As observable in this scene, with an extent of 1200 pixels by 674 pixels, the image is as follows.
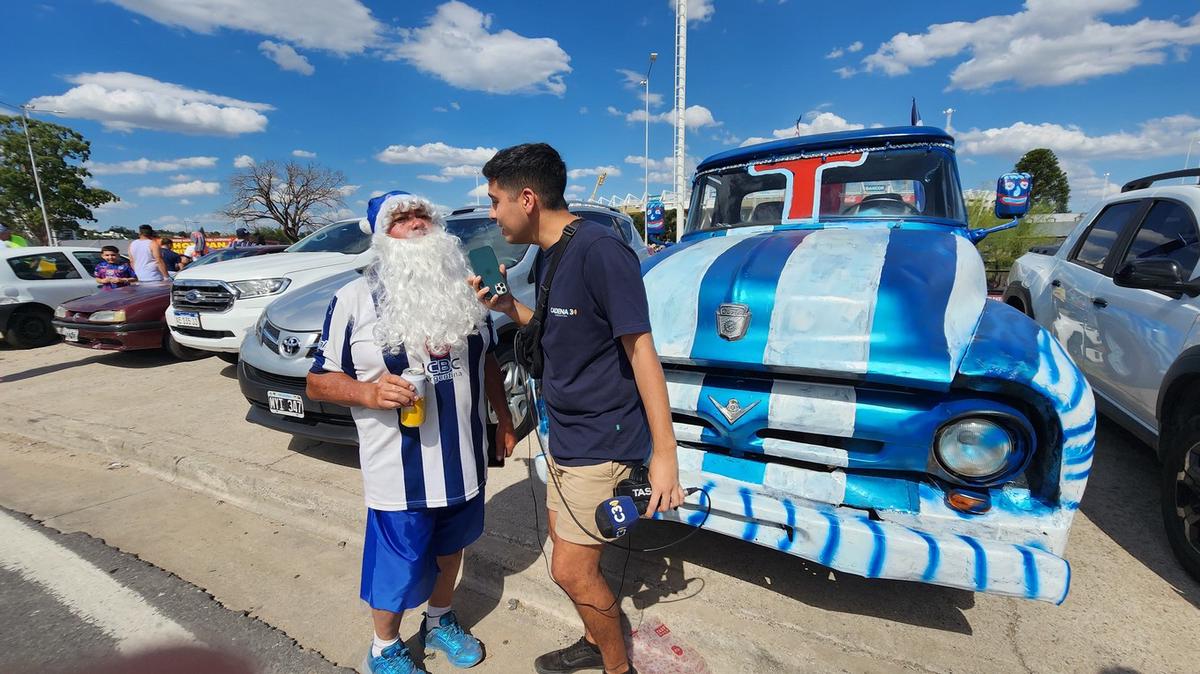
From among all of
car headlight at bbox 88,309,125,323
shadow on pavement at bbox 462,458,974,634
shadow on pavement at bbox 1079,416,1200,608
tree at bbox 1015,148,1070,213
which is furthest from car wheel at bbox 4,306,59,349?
tree at bbox 1015,148,1070,213

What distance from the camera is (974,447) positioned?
1.88 m

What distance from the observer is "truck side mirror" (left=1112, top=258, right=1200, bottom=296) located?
8.66ft

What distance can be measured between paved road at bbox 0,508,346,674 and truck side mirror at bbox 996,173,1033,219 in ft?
15.1

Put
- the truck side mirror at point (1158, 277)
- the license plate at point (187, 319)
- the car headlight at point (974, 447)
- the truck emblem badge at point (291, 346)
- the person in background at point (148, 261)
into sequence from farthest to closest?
the person in background at point (148, 261)
the license plate at point (187, 319)
the truck emblem badge at point (291, 346)
the truck side mirror at point (1158, 277)
the car headlight at point (974, 447)

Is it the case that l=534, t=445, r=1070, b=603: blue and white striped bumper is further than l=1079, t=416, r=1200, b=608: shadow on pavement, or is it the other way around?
l=1079, t=416, r=1200, b=608: shadow on pavement

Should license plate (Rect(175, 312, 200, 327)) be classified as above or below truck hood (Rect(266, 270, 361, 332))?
below

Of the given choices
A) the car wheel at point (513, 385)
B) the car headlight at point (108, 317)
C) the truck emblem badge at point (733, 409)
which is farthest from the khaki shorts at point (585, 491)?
the car headlight at point (108, 317)

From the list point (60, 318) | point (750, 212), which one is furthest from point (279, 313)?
point (60, 318)

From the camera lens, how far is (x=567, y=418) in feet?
5.74

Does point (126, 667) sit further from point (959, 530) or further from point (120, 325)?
point (120, 325)

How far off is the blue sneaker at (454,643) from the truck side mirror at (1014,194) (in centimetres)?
397

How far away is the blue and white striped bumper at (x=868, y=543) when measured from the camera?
172cm

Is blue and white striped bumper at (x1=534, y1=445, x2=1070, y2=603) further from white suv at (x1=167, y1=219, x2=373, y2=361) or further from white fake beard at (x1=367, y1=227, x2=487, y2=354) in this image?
white suv at (x1=167, y1=219, x2=373, y2=361)

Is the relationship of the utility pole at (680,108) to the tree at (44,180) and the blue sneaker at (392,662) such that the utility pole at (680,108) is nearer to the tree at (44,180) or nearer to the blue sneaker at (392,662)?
the blue sneaker at (392,662)
